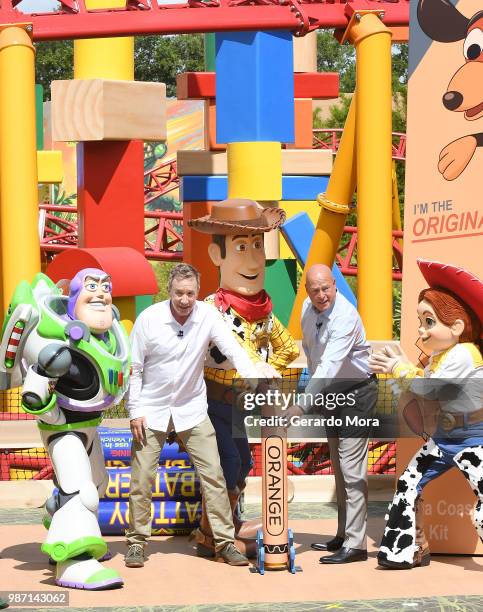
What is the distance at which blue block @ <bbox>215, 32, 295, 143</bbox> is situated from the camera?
38.3ft

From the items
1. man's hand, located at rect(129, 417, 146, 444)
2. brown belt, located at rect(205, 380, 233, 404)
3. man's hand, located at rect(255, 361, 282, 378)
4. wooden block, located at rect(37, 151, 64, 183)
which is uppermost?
wooden block, located at rect(37, 151, 64, 183)

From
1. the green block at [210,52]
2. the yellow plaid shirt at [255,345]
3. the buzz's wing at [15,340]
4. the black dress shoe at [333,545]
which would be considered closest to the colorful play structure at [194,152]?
the black dress shoe at [333,545]

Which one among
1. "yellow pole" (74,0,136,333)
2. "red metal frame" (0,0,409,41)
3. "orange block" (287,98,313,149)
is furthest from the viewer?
"orange block" (287,98,313,149)

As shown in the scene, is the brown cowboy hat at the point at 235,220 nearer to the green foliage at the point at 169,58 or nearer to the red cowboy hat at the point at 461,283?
the red cowboy hat at the point at 461,283

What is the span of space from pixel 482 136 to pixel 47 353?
2.48 metres

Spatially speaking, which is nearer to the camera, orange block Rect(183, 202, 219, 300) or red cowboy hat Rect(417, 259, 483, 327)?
red cowboy hat Rect(417, 259, 483, 327)

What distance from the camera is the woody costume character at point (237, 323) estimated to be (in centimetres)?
681

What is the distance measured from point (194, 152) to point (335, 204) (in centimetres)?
229

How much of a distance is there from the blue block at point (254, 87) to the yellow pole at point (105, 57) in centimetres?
91

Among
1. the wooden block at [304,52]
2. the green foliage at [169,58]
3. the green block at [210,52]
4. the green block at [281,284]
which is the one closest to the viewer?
the green block at [281,284]

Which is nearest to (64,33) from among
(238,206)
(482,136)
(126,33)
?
(126,33)

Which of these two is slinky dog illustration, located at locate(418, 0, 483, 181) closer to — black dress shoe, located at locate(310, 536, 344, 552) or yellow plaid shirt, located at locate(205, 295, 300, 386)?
yellow plaid shirt, located at locate(205, 295, 300, 386)

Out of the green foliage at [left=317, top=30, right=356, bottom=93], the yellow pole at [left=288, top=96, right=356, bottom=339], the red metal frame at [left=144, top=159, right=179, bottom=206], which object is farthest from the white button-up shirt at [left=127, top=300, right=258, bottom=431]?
the green foliage at [left=317, top=30, right=356, bottom=93]

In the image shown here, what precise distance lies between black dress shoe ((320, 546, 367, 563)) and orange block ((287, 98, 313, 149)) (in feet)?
30.7
